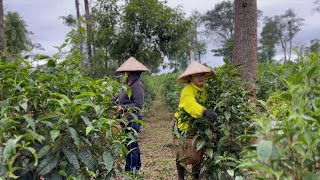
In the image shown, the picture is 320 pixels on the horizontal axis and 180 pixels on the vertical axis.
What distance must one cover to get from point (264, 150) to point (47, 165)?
1157 mm

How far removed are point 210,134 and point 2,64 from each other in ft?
5.86

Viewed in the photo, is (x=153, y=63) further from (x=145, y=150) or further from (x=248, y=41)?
(x=248, y=41)

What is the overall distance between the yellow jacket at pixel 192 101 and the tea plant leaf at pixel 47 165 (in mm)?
1601

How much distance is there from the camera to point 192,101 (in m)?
3.37

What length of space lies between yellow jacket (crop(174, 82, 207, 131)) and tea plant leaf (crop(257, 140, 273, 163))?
1966mm

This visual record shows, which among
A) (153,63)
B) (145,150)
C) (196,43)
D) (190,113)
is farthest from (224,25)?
(190,113)

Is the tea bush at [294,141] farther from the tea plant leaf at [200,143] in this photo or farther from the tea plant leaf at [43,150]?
Answer: the tea plant leaf at [200,143]

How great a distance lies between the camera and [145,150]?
23.3 ft

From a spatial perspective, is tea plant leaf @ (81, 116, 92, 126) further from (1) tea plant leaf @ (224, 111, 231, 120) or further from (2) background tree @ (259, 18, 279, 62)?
(2) background tree @ (259, 18, 279, 62)

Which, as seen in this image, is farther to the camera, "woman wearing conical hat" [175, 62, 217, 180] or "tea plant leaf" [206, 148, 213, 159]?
"woman wearing conical hat" [175, 62, 217, 180]

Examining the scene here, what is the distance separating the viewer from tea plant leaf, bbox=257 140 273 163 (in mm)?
1256

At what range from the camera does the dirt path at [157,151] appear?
16.1 ft

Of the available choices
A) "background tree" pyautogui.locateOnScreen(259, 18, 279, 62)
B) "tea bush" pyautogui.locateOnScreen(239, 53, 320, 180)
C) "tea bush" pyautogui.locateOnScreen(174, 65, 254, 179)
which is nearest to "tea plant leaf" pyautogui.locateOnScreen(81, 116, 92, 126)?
"tea bush" pyautogui.locateOnScreen(239, 53, 320, 180)

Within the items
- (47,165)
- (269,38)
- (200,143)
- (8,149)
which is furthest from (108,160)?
(269,38)
